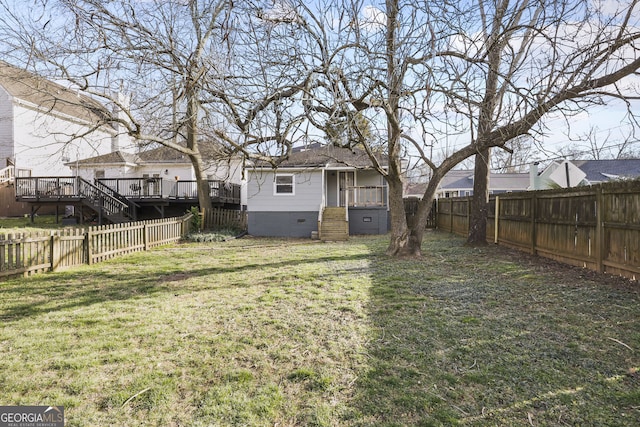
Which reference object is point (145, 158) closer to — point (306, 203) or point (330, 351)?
point (306, 203)

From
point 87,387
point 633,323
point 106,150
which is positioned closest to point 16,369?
point 87,387

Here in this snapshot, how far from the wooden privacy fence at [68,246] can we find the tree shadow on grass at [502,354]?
286 inches

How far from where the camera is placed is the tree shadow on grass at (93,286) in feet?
18.4

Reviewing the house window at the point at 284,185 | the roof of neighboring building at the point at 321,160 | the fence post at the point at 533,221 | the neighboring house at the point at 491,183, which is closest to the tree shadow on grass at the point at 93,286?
the fence post at the point at 533,221

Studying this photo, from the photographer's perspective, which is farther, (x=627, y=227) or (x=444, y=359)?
(x=627, y=227)

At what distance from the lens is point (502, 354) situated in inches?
143

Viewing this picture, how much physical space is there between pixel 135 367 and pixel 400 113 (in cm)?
685

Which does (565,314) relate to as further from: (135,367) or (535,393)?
(135,367)

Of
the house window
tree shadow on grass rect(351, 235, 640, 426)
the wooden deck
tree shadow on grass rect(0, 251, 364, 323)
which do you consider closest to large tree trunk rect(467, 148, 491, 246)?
tree shadow on grass rect(351, 235, 640, 426)

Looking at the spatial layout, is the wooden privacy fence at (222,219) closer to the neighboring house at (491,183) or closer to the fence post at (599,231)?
Result: the fence post at (599,231)

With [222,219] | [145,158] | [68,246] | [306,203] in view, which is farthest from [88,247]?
[145,158]

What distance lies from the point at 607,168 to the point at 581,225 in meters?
23.6

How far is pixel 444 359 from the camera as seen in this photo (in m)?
3.58

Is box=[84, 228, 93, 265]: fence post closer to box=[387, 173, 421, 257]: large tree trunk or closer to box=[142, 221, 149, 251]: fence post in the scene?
box=[142, 221, 149, 251]: fence post
